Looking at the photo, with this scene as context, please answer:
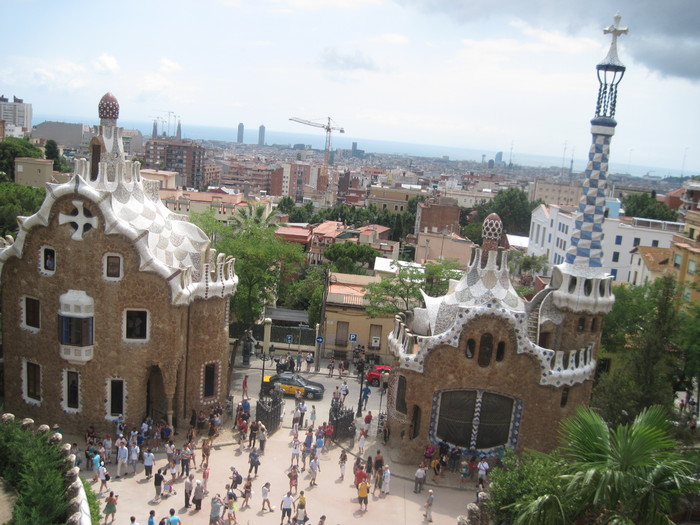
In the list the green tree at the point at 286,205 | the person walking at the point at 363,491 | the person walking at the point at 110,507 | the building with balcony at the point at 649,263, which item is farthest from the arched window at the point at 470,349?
the green tree at the point at 286,205

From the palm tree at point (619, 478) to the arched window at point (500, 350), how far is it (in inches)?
363

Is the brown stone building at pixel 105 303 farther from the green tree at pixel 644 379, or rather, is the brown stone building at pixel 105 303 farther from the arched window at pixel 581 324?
the green tree at pixel 644 379

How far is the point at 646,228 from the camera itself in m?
64.2

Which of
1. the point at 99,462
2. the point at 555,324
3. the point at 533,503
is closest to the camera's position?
the point at 533,503

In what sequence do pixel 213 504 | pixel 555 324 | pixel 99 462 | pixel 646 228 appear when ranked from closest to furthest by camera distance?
pixel 213 504 < pixel 99 462 < pixel 555 324 < pixel 646 228

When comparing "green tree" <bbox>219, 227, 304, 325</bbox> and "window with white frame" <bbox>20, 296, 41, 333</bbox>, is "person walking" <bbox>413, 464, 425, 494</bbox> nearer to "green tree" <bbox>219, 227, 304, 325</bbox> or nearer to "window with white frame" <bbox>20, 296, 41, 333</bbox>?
"window with white frame" <bbox>20, 296, 41, 333</bbox>

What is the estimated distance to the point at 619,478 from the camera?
1462 cm

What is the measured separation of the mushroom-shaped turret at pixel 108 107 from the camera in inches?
1109

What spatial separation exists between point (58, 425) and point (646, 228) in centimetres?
5509

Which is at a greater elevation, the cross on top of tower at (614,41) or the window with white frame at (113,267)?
the cross on top of tower at (614,41)

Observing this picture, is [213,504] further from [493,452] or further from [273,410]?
[493,452]

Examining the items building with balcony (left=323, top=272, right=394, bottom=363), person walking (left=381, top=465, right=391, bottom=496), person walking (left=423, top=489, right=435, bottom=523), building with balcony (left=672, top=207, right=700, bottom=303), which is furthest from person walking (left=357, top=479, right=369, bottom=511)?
building with balcony (left=672, top=207, right=700, bottom=303)

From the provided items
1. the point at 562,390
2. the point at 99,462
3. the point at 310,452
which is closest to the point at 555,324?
the point at 562,390

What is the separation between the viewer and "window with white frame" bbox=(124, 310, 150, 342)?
26188mm
